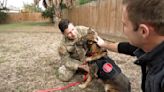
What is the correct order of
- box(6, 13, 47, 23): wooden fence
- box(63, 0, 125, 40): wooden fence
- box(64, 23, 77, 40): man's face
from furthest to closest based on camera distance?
box(6, 13, 47, 23): wooden fence → box(63, 0, 125, 40): wooden fence → box(64, 23, 77, 40): man's face

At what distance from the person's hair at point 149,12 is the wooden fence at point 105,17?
602 centimetres

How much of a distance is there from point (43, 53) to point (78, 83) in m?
2.32

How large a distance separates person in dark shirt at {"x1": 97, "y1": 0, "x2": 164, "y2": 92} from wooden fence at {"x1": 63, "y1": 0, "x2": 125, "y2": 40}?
19.6 ft

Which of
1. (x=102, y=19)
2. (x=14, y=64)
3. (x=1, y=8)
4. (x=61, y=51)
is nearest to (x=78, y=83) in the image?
(x=61, y=51)

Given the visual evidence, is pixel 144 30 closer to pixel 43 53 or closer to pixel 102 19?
pixel 43 53

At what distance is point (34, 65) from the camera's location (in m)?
4.54

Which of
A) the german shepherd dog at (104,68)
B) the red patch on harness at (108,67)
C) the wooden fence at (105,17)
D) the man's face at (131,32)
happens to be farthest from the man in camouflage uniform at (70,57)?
the wooden fence at (105,17)

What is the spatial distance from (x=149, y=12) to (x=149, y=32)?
0.24ft

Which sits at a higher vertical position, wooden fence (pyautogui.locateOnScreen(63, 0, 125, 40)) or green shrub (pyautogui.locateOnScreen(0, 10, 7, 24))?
wooden fence (pyautogui.locateOnScreen(63, 0, 125, 40))

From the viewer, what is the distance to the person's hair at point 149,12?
891 mm

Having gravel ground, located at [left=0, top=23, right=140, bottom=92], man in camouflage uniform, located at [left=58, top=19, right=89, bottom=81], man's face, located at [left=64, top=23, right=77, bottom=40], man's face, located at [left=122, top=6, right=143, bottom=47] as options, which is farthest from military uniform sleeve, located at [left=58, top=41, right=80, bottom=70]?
man's face, located at [left=122, top=6, right=143, bottom=47]

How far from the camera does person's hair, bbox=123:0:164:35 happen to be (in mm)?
891

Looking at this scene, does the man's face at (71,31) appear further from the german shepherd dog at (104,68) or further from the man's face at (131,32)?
the man's face at (131,32)

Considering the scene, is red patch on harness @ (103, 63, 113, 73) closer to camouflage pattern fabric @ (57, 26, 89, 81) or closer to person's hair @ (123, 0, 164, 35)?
camouflage pattern fabric @ (57, 26, 89, 81)
